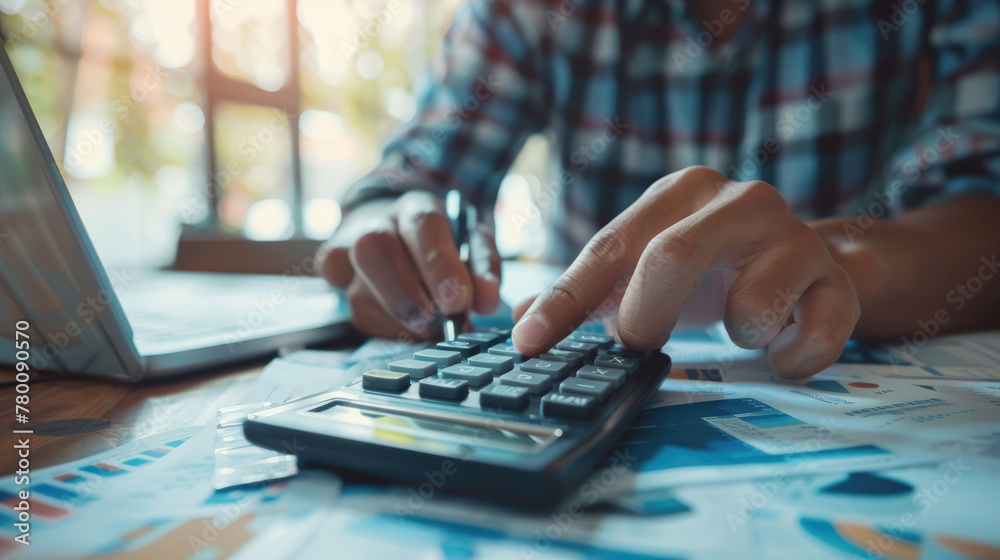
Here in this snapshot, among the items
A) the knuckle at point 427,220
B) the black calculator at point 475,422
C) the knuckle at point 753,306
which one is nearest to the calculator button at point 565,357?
the black calculator at point 475,422

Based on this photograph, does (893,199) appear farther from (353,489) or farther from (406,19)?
(406,19)

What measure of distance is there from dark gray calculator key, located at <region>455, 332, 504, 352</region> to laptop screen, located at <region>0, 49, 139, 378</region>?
222 mm

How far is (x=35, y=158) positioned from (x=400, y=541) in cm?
31

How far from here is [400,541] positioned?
0.18 meters

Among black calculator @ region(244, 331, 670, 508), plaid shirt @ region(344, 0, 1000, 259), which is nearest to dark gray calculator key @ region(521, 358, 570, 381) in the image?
black calculator @ region(244, 331, 670, 508)

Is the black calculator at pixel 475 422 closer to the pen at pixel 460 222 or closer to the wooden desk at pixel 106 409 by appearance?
the wooden desk at pixel 106 409

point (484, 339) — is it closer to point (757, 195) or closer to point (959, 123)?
point (757, 195)

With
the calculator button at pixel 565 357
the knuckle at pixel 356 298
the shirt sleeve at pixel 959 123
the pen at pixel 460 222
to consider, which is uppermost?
the shirt sleeve at pixel 959 123

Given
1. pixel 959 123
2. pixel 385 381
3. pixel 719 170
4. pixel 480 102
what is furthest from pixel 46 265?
pixel 959 123

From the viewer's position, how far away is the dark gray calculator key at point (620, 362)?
303mm

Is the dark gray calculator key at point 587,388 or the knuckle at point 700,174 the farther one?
the knuckle at point 700,174

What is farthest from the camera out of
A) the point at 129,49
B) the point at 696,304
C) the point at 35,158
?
the point at 129,49

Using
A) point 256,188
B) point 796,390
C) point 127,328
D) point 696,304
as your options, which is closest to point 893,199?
point 696,304

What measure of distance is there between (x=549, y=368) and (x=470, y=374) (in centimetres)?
4
